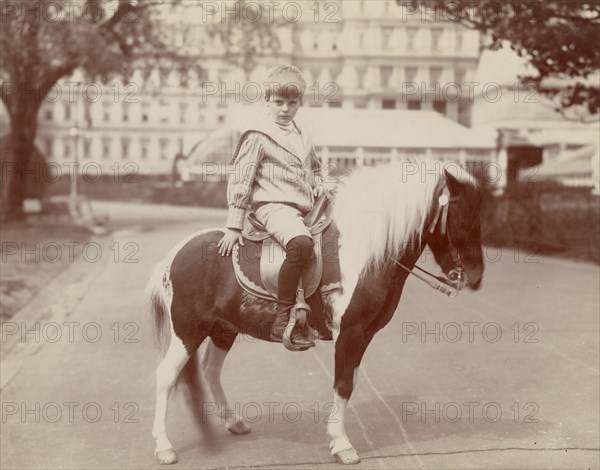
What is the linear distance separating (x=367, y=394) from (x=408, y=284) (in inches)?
293

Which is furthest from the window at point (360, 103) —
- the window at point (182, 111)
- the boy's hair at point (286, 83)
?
the window at point (182, 111)

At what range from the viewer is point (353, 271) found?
527cm

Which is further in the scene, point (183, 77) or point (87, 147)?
point (87, 147)

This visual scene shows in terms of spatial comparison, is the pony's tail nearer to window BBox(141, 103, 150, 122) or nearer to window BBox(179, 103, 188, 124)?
window BBox(179, 103, 188, 124)

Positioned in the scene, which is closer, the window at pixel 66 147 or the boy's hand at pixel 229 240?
the boy's hand at pixel 229 240

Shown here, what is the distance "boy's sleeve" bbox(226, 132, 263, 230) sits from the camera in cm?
502

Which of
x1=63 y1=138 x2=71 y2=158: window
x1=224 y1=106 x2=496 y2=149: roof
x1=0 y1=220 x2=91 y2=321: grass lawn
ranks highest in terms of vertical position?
x1=224 y1=106 x2=496 y2=149: roof

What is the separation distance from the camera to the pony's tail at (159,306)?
5746mm

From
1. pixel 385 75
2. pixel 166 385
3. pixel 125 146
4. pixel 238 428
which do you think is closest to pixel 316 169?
pixel 166 385

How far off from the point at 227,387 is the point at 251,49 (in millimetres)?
20690

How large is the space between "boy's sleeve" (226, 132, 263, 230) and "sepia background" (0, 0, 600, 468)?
536mm

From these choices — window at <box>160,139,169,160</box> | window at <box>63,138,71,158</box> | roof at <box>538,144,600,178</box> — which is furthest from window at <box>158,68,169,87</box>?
window at <box>63,138,71,158</box>

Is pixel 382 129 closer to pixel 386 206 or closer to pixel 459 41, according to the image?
pixel 459 41

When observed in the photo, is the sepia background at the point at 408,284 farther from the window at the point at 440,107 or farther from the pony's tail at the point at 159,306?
the pony's tail at the point at 159,306
